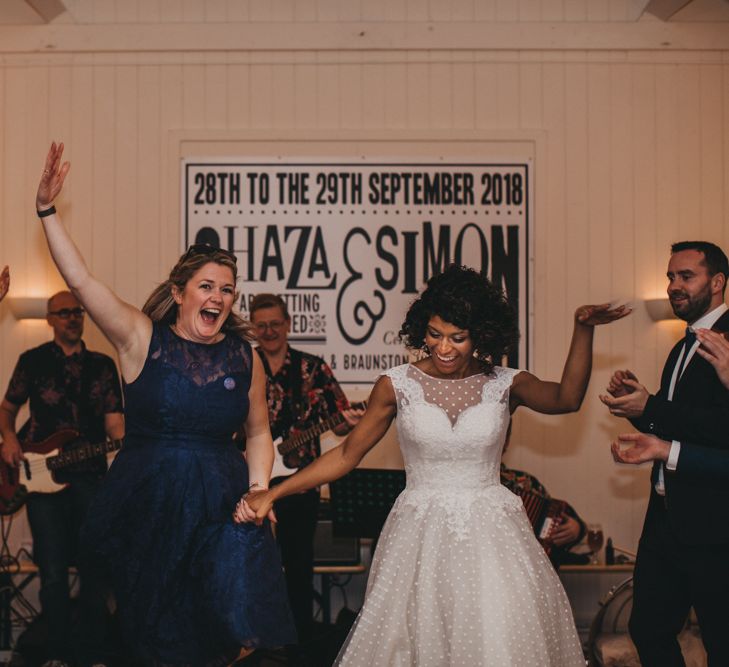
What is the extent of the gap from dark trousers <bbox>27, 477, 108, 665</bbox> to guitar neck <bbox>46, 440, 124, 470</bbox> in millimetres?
117

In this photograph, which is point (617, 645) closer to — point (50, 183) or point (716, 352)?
point (716, 352)

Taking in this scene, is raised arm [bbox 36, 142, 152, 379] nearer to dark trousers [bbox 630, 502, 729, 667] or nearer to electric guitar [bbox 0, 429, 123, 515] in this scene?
electric guitar [bbox 0, 429, 123, 515]

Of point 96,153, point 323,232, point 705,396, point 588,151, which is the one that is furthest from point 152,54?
point 705,396

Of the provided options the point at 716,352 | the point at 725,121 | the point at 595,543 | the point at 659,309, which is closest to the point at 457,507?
the point at 716,352

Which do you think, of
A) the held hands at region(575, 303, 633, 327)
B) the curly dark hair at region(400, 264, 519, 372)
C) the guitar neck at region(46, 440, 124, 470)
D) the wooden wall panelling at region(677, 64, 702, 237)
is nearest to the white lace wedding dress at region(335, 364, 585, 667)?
the curly dark hair at region(400, 264, 519, 372)

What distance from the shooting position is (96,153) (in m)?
5.64

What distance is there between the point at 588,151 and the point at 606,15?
0.85 meters

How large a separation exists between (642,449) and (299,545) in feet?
7.04

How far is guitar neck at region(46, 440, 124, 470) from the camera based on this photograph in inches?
187

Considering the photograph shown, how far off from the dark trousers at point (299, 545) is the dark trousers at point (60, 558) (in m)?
0.94

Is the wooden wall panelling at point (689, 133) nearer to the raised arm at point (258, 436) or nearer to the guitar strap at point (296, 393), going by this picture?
the guitar strap at point (296, 393)

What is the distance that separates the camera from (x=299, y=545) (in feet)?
15.6

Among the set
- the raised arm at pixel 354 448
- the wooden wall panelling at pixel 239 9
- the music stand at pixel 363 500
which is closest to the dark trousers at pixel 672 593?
the raised arm at pixel 354 448

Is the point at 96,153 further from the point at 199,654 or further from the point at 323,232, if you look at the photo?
the point at 199,654
